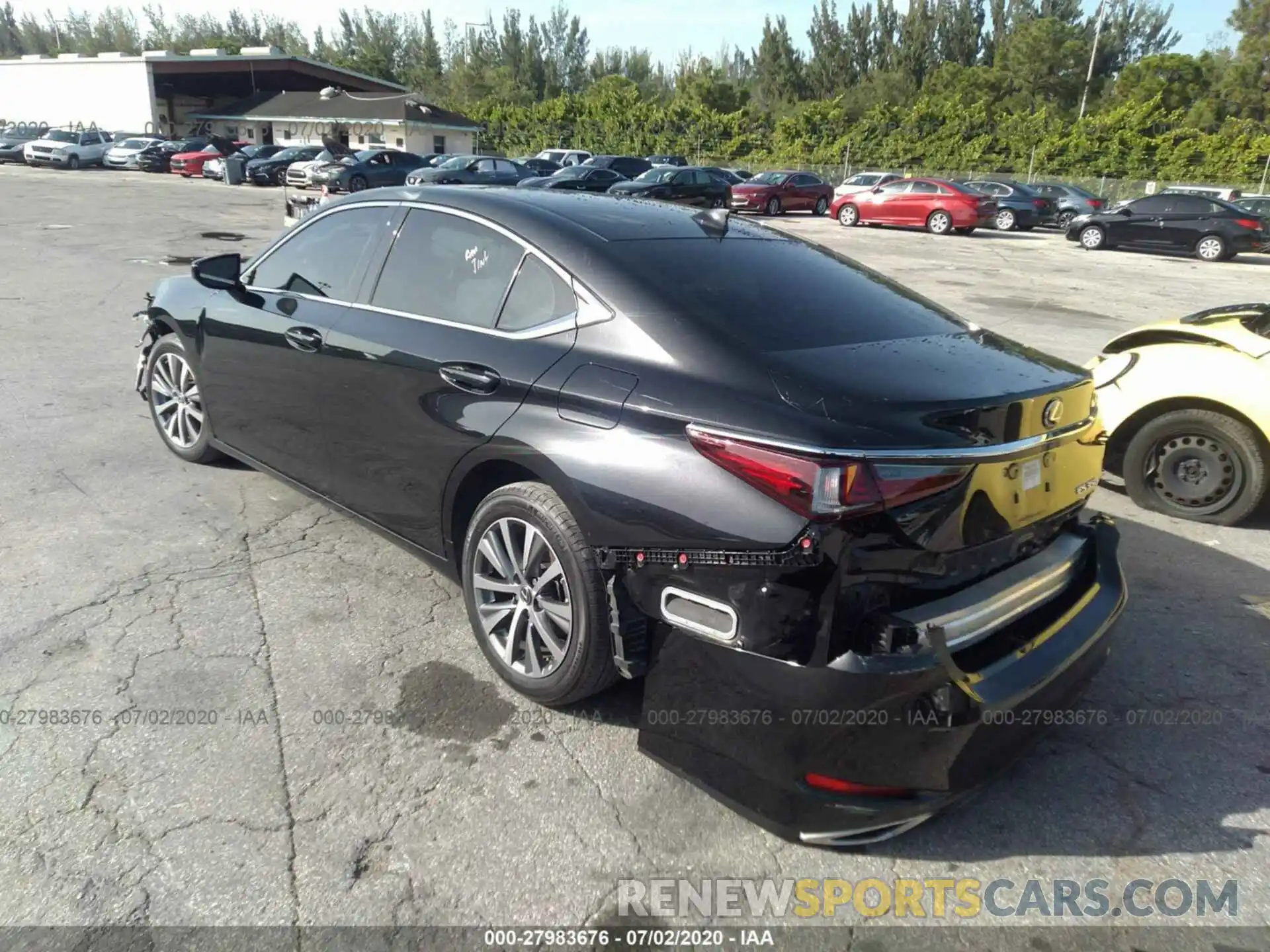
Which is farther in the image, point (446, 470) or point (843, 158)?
point (843, 158)

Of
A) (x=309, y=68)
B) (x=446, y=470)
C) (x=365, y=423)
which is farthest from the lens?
(x=309, y=68)

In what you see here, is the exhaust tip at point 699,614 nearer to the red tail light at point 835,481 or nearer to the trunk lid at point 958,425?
the red tail light at point 835,481

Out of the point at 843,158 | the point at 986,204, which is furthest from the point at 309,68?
the point at 986,204

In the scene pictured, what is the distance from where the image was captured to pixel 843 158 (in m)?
49.5

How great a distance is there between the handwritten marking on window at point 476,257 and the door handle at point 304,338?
2.84ft

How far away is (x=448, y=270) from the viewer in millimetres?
3510

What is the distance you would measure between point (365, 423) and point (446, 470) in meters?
0.59

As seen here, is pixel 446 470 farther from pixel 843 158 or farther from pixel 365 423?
pixel 843 158

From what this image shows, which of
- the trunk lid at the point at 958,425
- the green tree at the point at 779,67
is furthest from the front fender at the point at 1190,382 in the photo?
the green tree at the point at 779,67

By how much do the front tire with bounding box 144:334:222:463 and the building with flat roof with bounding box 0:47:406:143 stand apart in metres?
61.8

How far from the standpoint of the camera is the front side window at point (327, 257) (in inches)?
154

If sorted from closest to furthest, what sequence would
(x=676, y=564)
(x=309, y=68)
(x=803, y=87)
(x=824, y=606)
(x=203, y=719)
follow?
(x=824, y=606) → (x=676, y=564) → (x=203, y=719) → (x=309, y=68) → (x=803, y=87)

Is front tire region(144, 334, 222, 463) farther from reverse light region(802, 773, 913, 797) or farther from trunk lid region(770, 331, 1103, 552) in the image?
reverse light region(802, 773, 913, 797)

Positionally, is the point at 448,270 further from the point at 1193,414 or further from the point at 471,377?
the point at 1193,414
